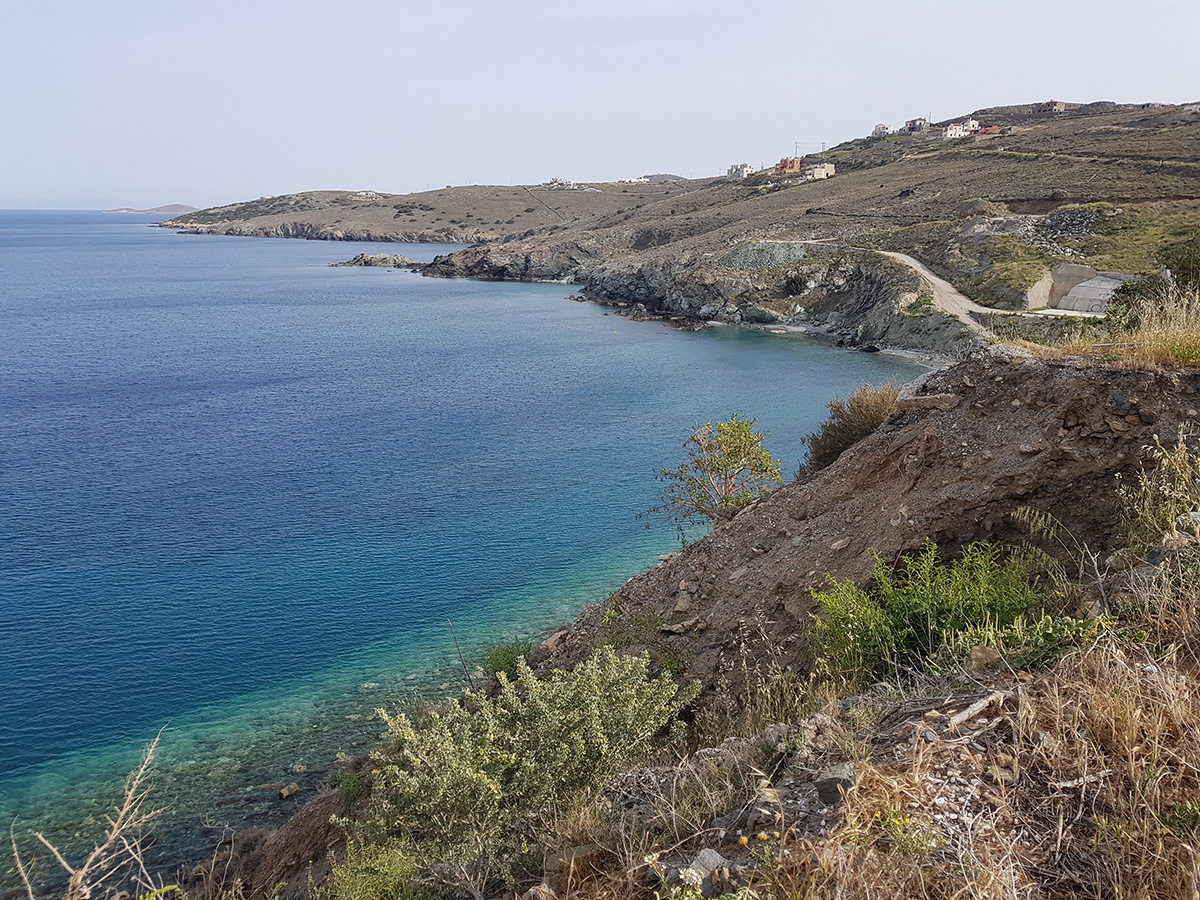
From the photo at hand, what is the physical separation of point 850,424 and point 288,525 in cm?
1791

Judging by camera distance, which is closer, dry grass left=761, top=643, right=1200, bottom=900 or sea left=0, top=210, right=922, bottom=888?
dry grass left=761, top=643, right=1200, bottom=900

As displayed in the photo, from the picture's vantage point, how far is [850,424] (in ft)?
52.5

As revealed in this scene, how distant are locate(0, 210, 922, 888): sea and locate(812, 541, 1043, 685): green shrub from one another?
22.6 ft

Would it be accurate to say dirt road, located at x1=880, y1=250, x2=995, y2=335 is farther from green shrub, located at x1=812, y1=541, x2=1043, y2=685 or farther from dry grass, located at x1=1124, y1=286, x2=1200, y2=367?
green shrub, located at x1=812, y1=541, x2=1043, y2=685

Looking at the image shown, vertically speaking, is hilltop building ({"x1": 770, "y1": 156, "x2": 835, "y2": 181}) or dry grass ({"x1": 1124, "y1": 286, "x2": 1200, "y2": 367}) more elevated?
hilltop building ({"x1": 770, "y1": 156, "x2": 835, "y2": 181})

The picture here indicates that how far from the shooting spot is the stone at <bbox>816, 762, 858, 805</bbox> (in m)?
3.71

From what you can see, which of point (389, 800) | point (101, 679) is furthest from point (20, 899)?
point (389, 800)

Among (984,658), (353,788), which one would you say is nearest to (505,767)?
(984,658)

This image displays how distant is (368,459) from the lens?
99.6 ft

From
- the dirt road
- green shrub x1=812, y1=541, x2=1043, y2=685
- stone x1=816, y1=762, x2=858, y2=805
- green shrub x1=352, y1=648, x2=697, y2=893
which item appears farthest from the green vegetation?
stone x1=816, y1=762, x2=858, y2=805

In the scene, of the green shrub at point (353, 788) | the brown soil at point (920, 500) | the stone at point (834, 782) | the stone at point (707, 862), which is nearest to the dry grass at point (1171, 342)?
the brown soil at point (920, 500)

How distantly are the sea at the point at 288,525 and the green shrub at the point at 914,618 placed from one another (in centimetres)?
Result: 690

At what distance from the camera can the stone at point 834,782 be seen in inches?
146

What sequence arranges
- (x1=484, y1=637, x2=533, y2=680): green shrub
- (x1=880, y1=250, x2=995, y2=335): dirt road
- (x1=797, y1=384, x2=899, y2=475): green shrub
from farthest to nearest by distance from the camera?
(x1=880, y1=250, x2=995, y2=335): dirt road < (x1=797, y1=384, x2=899, y2=475): green shrub < (x1=484, y1=637, x2=533, y2=680): green shrub
